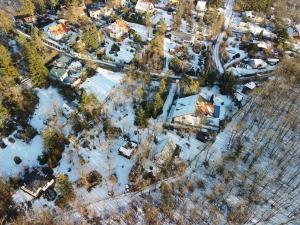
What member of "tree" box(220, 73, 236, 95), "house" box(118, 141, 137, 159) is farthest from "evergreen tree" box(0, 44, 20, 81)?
"tree" box(220, 73, 236, 95)

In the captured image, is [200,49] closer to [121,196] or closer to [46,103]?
[46,103]

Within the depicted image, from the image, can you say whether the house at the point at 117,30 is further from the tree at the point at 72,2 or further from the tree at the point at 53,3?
the tree at the point at 53,3

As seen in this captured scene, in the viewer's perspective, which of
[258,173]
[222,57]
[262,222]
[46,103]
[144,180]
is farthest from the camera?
[222,57]

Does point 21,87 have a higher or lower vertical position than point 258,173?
higher

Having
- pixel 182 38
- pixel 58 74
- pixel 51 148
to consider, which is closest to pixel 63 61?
pixel 58 74

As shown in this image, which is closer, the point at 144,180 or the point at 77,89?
the point at 144,180

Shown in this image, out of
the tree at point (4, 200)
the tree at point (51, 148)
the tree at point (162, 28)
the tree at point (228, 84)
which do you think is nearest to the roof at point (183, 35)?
the tree at point (162, 28)

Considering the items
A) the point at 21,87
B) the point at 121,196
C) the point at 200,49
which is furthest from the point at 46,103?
the point at 200,49

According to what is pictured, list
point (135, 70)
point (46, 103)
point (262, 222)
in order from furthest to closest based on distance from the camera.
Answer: point (135, 70) → point (46, 103) → point (262, 222)
